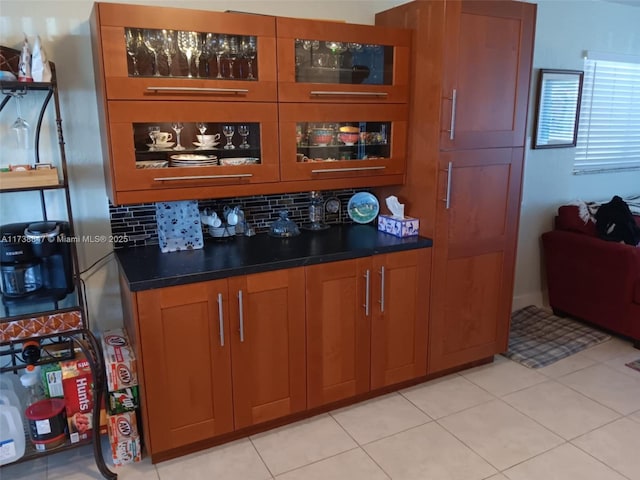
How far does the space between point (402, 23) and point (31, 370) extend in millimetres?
2374

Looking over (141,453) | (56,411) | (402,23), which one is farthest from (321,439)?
(402,23)

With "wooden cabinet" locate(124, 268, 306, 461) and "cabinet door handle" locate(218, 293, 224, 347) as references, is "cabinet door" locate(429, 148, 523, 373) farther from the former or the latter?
"cabinet door handle" locate(218, 293, 224, 347)

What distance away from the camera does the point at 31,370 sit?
77.7 inches

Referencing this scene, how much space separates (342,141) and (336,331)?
0.99 meters

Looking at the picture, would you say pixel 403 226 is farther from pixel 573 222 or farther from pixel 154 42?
pixel 573 222

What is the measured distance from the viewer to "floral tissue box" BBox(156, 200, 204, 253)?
2355 mm

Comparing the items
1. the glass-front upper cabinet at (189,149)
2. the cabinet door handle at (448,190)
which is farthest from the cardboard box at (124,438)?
the cabinet door handle at (448,190)

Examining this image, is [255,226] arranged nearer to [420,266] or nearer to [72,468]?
[420,266]

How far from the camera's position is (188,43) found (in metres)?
2.16

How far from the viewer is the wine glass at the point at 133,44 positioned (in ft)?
6.63

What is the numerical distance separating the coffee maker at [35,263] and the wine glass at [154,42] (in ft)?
2.58

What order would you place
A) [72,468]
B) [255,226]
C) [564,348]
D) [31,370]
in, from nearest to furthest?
[31,370] < [72,468] < [255,226] < [564,348]

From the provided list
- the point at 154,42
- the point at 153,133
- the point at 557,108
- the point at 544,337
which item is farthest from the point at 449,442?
the point at 557,108

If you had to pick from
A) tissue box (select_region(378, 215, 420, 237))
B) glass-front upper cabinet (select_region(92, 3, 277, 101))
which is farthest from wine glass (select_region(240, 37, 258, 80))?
tissue box (select_region(378, 215, 420, 237))
